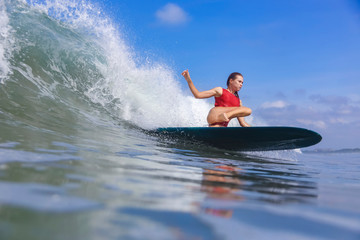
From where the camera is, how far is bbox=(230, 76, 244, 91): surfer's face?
542 centimetres

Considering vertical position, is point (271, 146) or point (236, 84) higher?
point (236, 84)

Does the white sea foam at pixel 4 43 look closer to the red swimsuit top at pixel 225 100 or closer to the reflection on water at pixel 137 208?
the red swimsuit top at pixel 225 100

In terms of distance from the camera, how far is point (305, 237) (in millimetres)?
959

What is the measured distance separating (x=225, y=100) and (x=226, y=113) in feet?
0.83

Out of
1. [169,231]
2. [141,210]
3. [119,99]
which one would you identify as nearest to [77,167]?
[141,210]

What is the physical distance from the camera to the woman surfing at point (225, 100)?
16.8 feet

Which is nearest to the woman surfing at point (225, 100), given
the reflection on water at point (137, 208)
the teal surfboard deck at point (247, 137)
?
the teal surfboard deck at point (247, 137)

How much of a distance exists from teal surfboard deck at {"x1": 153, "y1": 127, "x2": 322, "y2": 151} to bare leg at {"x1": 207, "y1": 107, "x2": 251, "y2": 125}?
353mm

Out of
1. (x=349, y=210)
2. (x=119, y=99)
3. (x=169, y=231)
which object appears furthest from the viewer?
(x=119, y=99)

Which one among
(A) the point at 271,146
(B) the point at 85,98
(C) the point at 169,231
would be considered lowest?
(C) the point at 169,231

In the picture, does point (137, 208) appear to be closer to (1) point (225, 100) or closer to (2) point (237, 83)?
(1) point (225, 100)

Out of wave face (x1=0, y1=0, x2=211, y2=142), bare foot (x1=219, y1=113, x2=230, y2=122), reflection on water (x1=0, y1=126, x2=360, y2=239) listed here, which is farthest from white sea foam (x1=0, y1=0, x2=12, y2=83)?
reflection on water (x1=0, y1=126, x2=360, y2=239)

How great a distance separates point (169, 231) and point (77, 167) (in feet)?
3.63

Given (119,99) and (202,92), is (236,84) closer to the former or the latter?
(202,92)
